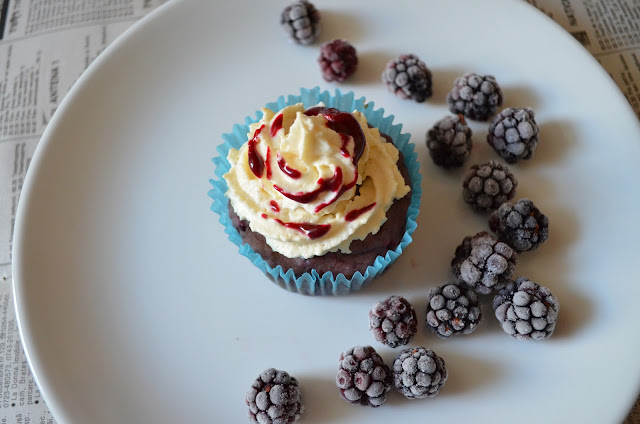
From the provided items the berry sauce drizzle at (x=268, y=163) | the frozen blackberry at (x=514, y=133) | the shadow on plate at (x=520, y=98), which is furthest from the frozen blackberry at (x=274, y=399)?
the shadow on plate at (x=520, y=98)

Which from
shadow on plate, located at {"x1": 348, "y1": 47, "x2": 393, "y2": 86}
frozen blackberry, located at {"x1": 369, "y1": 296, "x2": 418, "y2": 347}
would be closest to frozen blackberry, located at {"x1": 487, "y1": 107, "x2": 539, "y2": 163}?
shadow on plate, located at {"x1": 348, "y1": 47, "x2": 393, "y2": 86}

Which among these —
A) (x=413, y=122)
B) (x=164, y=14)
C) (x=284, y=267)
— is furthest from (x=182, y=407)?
(x=164, y=14)

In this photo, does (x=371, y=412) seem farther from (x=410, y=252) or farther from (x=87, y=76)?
(x=87, y=76)

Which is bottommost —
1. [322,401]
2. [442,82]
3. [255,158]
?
[322,401]

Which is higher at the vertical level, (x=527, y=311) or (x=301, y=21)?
(x=301, y=21)

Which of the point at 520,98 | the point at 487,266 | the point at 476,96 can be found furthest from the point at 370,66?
the point at 487,266

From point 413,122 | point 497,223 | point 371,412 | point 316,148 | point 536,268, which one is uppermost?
point 413,122

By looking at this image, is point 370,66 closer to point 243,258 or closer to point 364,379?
point 243,258
